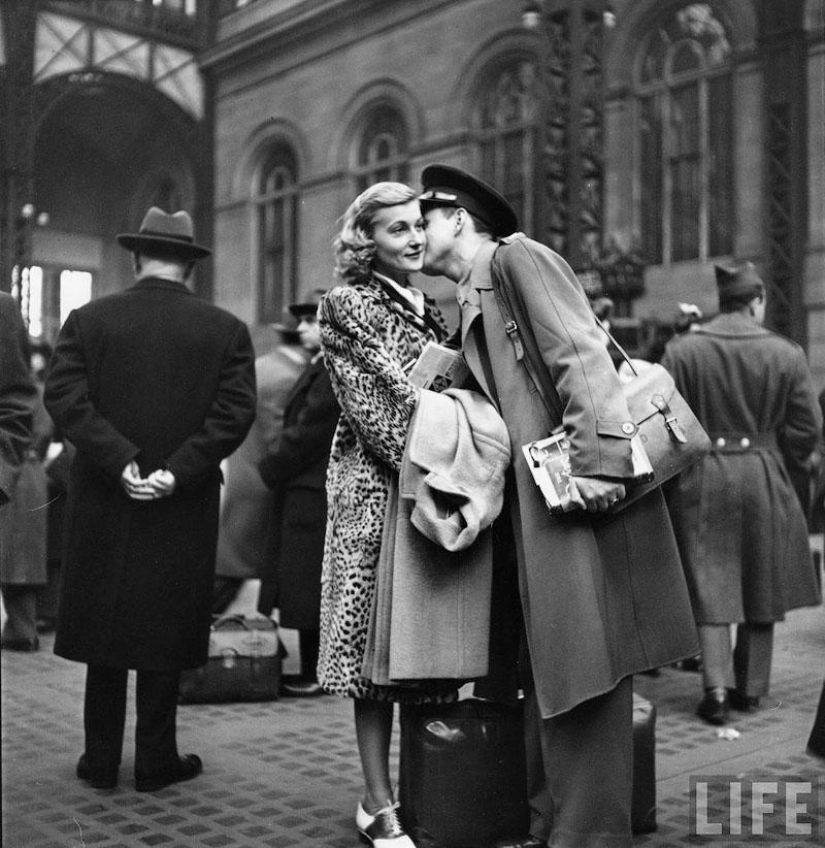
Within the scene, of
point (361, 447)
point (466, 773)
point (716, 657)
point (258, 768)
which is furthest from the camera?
point (716, 657)

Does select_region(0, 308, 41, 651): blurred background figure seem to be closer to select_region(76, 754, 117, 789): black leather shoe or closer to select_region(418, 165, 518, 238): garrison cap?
select_region(76, 754, 117, 789): black leather shoe

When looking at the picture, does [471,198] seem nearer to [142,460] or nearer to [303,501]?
[142,460]

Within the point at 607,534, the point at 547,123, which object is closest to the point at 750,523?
the point at 607,534

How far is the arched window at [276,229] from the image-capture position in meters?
13.8

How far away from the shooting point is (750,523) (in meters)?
5.15

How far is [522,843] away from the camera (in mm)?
3131

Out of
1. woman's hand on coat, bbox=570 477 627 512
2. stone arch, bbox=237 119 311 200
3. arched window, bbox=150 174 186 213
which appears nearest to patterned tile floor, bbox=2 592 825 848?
woman's hand on coat, bbox=570 477 627 512

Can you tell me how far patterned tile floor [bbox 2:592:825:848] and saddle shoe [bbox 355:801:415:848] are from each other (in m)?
0.09

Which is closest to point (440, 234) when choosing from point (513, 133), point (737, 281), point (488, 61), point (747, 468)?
point (737, 281)

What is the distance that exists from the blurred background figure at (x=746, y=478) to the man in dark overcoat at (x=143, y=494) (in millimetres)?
2271

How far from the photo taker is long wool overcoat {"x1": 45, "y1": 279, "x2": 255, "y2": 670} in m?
3.88

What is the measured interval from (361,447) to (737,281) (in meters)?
2.54

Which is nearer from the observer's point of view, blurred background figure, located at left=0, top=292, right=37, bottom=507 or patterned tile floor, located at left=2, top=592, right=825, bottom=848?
blurred background figure, located at left=0, top=292, right=37, bottom=507

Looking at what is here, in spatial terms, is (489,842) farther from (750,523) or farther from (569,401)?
(750,523)
